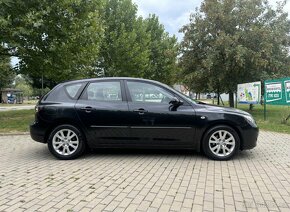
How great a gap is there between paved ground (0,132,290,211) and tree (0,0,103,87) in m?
7.04

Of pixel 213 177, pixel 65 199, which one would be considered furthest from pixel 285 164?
pixel 65 199

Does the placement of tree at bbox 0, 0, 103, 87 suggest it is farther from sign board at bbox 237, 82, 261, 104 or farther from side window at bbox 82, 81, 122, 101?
sign board at bbox 237, 82, 261, 104

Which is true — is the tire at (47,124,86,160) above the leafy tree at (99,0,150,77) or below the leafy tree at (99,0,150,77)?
below

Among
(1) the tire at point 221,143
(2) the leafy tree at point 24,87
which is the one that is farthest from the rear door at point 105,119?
(2) the leafy tree at point 24,87

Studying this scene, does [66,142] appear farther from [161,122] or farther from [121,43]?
[121,43]

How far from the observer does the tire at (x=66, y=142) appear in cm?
666

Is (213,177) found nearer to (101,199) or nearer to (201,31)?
(101,199)

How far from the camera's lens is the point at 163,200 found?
4270mm

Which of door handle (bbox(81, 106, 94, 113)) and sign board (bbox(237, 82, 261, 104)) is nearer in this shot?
door handle (bbox(81, 106, 94, 113))

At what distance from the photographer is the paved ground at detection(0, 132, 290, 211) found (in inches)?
163

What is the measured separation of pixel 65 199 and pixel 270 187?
2.86m

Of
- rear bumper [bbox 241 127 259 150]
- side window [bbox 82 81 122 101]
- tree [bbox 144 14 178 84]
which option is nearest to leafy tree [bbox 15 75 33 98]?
tree [bbox 144 14 178 84]

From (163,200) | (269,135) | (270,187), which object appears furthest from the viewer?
(269,135)

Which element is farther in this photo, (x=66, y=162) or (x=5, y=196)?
(x=66, y=162)
